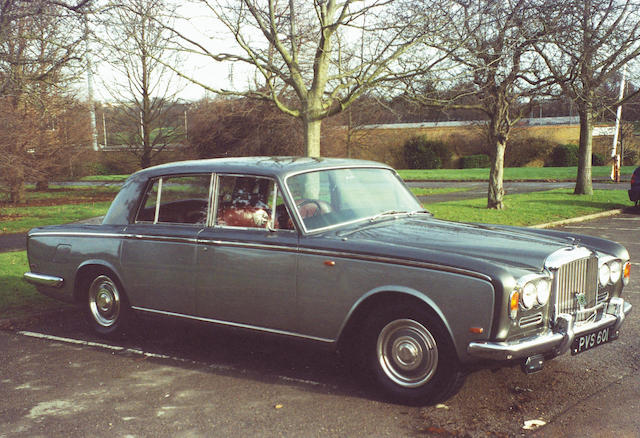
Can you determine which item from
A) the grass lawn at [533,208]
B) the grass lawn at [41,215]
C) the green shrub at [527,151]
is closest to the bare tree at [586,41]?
the grass lawn at [533,208]

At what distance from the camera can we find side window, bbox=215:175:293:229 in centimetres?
501

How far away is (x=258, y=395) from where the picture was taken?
4504 millimetres

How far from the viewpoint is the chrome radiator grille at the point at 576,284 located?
4266 mm

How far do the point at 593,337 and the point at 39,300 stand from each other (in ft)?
19.6

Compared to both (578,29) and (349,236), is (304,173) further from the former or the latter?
(578,29)

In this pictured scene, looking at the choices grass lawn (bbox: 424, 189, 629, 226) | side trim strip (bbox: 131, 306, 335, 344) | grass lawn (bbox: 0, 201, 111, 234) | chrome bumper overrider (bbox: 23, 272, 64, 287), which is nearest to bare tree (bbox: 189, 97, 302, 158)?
grass lawn (bbox: 0, 201, 111, 234)

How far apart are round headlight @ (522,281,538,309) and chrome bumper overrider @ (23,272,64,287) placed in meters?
4.36

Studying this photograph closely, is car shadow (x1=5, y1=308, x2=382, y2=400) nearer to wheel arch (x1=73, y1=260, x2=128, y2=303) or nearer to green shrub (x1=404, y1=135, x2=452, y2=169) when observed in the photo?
wheel arch (x1=73, y1=260, x2=128, y2=303)

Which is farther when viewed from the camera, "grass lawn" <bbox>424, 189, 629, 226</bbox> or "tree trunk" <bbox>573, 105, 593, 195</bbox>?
"tree trunk" <bbox>573, 105, 593, 195</bbox>

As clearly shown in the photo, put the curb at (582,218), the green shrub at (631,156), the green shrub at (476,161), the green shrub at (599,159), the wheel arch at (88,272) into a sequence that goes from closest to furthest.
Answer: the wheel arch at (88,272) → the curb at (582,218) → the green shrub at (631,156) → the green shrub at (599,159) → the green shrub at (476,161)

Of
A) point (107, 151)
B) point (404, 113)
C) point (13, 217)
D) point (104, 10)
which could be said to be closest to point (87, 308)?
point (104, 10)

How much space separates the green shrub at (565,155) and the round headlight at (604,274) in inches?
1734

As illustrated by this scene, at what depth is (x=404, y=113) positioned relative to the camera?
1561cm

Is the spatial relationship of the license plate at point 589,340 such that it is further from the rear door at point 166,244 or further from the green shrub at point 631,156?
the green shrub at point 631,156
